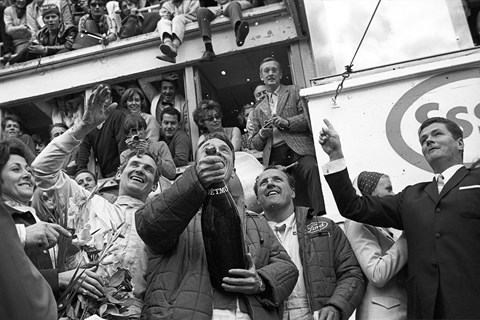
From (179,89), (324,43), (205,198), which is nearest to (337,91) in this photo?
(324,43)

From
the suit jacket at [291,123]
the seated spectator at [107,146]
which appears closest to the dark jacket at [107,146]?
the seated spectator at [107,146]

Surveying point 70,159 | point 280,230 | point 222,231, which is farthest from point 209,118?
point 222,231

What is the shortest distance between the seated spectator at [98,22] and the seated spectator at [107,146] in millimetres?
1882

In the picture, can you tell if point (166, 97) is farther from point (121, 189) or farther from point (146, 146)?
point (121, 189)

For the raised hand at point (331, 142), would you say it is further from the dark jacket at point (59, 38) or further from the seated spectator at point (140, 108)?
the dark jacket at point (59, 38)

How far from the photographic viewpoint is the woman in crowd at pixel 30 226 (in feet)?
7.53

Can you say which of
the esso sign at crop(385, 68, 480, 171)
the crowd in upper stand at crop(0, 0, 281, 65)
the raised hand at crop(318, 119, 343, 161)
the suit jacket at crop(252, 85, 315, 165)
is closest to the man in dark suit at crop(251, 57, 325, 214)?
the suit jacket at crop(252, 85, 315, 165)

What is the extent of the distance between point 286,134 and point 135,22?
3.67m

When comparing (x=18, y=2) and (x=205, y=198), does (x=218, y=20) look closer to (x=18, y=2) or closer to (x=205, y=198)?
(x=18, y=2)

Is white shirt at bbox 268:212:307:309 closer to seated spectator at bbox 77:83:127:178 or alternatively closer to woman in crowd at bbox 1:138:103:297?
woman in crowd at bbox 1:138:103:297

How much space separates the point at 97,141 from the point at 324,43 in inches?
114

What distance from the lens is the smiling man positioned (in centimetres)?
293

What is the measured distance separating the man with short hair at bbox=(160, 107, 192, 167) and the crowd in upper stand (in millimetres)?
1066

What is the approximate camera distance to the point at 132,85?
25.8 ft
